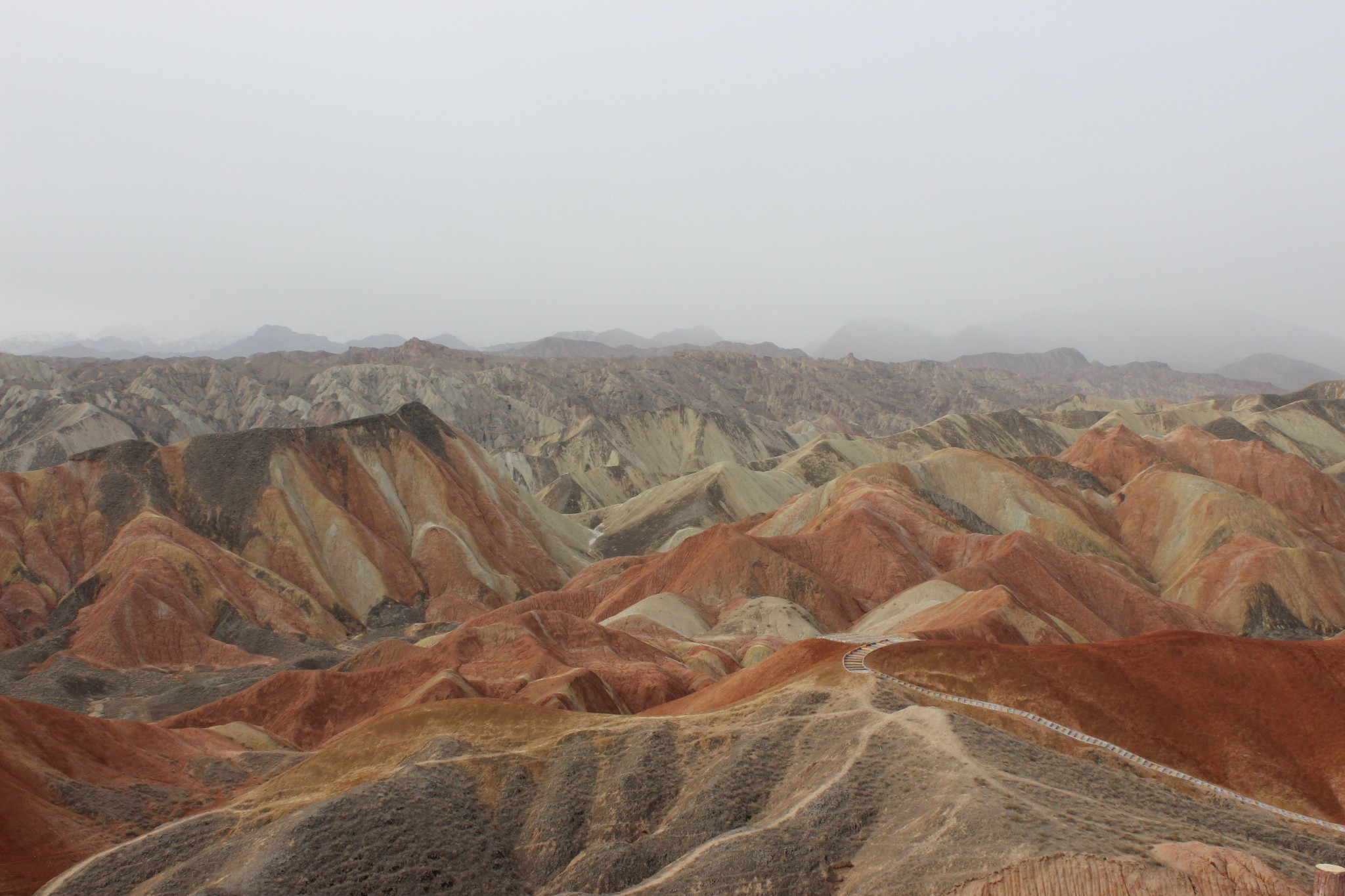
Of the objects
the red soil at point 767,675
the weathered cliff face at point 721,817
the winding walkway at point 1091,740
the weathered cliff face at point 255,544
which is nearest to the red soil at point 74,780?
the weathered cliff face at point 721,817

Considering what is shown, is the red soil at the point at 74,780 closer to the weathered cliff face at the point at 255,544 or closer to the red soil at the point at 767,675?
the red soil at the point at 767,675

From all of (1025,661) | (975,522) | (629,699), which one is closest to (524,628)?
(629,699)

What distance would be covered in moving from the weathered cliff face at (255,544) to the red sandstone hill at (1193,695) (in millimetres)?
53112

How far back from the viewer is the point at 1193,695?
33.5 meters

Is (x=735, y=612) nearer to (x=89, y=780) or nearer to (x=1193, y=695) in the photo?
(x=1193, y=695)

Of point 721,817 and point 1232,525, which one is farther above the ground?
point 721,817

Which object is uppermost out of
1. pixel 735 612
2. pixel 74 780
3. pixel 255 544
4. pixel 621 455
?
pixel 74 780

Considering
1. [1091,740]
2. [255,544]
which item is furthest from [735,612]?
[255,544]

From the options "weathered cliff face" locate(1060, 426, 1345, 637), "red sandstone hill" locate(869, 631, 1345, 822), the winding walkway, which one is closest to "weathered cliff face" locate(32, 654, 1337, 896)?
the winding walkway

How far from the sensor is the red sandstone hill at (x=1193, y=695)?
30.6 meters

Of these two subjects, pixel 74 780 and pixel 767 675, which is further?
pixel 767 675

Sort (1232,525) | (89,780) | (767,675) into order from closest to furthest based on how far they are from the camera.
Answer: (89,780)
(767,675)
(1232,525)

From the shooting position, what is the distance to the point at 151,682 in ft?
189

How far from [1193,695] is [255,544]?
7748 centimetres
